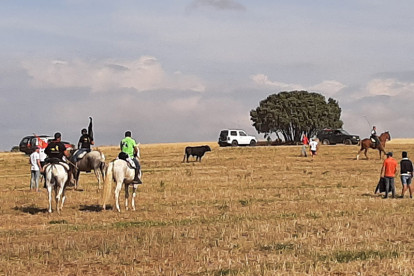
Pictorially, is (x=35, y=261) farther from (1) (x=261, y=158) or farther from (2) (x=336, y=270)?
(1) (x=261, y=158)

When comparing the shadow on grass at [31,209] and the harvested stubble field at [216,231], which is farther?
the shadow on grass at [31,209]

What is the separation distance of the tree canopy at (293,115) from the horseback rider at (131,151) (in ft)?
226

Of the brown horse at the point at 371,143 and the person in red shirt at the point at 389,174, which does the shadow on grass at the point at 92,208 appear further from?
the brown horse at the point at 371,143

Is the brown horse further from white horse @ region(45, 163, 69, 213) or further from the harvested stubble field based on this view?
white horse @ region(45, 163, 69, 213)

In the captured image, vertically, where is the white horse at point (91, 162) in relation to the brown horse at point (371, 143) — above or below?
below

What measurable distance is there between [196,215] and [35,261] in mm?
7473

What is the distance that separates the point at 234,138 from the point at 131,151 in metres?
44.4

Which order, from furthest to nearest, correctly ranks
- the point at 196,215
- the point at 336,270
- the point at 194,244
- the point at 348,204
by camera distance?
1. the point at 348,204
2. the point at 196,215
3. the point at 194,244
4. the point at 336,270

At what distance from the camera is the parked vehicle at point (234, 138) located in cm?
6366

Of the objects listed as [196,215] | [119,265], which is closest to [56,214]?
[196,215]

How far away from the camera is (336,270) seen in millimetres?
9891

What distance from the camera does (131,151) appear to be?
1988 centimetres

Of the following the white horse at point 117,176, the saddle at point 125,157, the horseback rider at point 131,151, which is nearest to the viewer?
the white horse at point 117,176

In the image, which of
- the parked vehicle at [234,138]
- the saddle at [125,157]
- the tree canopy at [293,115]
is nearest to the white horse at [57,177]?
the saddle at [125,157]
